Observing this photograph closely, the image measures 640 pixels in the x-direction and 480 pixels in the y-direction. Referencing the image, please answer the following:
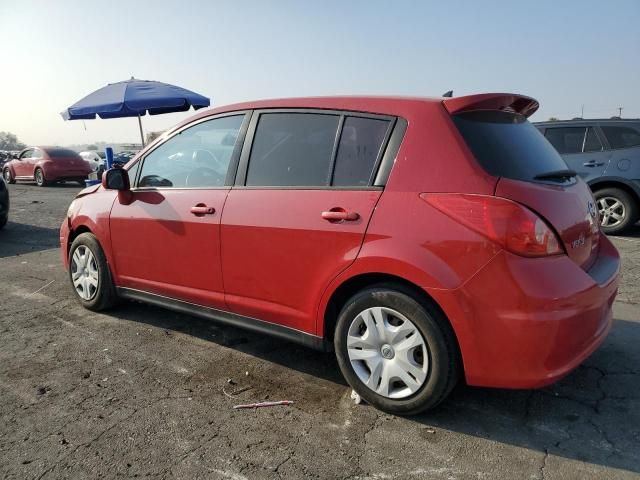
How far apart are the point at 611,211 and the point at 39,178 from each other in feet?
60.1

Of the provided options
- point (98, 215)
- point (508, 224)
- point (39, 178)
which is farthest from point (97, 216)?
point (39, 178)

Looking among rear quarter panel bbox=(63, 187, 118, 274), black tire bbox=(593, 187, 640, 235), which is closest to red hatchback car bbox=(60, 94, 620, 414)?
rear quarter panel bbox=(63, 187, 118, 274)

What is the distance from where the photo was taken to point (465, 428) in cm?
258

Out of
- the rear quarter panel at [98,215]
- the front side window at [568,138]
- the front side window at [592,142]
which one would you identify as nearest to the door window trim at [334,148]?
the rear quarter panel at [98,215]

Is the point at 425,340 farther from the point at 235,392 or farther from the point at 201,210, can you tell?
the point at 201,210

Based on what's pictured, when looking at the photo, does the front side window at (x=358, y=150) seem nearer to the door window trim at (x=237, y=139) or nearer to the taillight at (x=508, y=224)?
the taillight at (x=508, y=224)

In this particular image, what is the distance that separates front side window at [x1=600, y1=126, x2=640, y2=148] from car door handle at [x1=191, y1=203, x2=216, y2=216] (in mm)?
6896

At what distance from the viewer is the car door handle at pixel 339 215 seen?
106 inches

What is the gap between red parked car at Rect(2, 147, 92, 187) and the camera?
58.7ft

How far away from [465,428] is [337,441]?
68 centimetres

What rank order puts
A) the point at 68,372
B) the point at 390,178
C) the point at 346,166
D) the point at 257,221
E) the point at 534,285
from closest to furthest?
the point at 534,285 → the point at 390,178 → the point at 346,166 → the point at 257,221 → the point at 68,372

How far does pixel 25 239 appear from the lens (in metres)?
8.23

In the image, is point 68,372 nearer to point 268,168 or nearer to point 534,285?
point 268,168

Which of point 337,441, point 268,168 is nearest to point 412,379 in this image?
point 337,441
